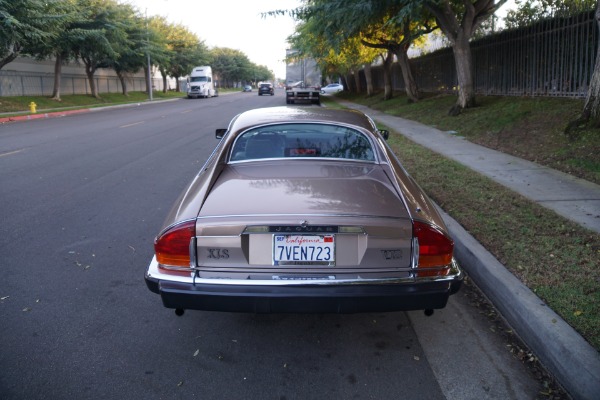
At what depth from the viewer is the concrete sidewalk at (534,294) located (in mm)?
2860

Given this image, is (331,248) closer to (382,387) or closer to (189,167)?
(382,387)

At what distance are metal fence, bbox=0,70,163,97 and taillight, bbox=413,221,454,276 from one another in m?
35.3

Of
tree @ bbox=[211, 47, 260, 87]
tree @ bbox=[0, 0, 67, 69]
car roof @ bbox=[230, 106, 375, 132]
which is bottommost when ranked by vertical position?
car roof @ bbox=[230, 106, 375, 132]

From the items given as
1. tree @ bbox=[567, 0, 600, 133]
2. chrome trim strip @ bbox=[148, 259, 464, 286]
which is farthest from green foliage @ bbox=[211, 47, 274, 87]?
chrome trim strip @ bbox=[148, 259, 464, 286]

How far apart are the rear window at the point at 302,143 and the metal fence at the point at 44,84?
33.5m

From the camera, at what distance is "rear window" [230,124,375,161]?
169 inches

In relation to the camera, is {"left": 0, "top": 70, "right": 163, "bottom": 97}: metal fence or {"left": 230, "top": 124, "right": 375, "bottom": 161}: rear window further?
{"left": 0, "top": 70, "right": 163, "bottom": 97}: metal fence

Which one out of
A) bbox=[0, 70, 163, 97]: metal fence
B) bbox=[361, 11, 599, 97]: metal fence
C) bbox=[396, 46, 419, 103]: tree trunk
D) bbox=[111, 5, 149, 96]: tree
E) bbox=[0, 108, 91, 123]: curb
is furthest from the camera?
bbox=[111, 5, 149, 96]: tree

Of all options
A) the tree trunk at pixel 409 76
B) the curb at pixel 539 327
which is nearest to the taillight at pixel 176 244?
the curb at pixel 539 327

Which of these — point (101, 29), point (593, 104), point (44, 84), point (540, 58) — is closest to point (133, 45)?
point (44, 84)

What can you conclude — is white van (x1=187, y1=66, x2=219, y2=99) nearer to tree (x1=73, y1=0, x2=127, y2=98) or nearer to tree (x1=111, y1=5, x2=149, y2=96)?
tree (x1=111, y1=5, x2=149, y2=96)

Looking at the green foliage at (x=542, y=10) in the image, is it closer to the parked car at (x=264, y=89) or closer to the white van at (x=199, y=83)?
the white van at (x=199, y=83)

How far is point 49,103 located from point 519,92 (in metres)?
28.7

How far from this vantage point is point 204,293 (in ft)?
10.1
